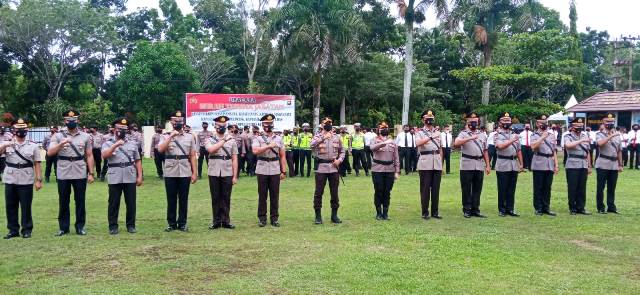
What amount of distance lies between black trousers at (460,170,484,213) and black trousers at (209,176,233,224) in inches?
158

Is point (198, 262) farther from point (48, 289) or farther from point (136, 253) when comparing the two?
point (48, 289)

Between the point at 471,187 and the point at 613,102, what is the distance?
2286 centimetres

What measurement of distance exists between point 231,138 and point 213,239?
179cm

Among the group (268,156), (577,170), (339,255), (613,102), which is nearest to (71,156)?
(268,156)

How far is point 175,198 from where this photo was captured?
29.4 feet

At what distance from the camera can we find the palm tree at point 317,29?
2719cm

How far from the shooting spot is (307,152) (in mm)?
18453

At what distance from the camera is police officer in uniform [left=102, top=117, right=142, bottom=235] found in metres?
8.56

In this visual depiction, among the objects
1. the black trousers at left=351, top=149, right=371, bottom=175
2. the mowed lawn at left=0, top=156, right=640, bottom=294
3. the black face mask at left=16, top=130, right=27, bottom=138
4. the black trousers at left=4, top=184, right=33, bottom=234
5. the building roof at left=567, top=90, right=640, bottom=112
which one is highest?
the building roof at left=567, top=90, right=640, bottom=112

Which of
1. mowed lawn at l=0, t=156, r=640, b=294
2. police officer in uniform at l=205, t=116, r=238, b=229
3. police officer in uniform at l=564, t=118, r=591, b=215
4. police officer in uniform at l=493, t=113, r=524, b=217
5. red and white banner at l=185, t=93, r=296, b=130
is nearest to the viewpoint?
mowed lawn at l=0, t=156, r=640, b=294

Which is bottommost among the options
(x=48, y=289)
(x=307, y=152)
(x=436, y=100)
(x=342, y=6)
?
(x=48, y=289)

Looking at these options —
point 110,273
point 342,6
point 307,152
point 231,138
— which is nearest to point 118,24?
point 342,6

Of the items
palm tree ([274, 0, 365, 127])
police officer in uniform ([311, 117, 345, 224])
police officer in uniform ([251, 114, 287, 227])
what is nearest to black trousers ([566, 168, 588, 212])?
police officer in uniform ([311, 117, 345, 224])

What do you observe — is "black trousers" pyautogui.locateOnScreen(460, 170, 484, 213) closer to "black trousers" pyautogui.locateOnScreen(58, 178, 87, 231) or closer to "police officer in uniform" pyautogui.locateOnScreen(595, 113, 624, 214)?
"police officer in uniform" pyautogui.locateOnScreen(595, 113, 624, 214)
